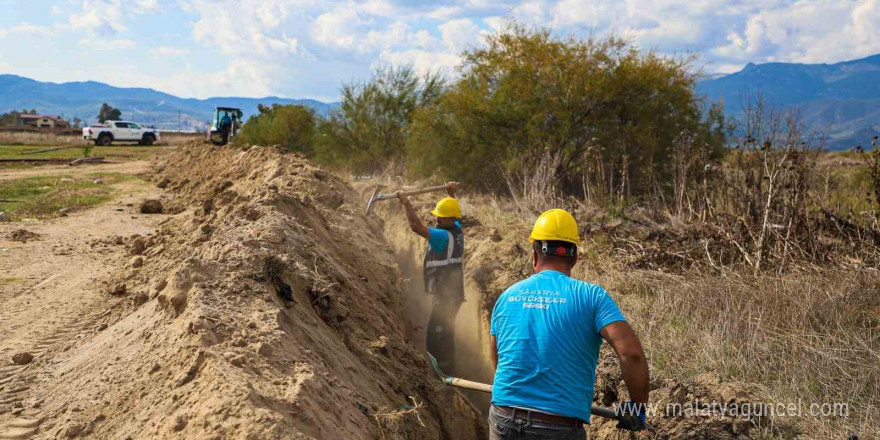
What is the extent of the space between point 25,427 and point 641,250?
26.2 feet

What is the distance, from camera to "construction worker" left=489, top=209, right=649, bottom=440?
3391 millimetres

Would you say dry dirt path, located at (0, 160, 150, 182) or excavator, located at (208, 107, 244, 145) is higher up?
excavator, located at (208, 107, 244, 145)

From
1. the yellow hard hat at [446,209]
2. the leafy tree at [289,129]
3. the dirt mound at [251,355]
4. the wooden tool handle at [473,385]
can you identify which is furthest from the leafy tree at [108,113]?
the wooden tool handle at [473,385]

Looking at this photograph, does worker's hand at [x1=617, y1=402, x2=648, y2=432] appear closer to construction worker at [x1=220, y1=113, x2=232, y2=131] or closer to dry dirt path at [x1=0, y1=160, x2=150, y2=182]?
dry dirt path at [x1=0, y1=160, x2=150, y2=182]

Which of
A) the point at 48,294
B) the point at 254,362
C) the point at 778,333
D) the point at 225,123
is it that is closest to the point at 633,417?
the point at 254,362

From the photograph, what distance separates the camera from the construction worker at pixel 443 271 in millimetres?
A: 7961

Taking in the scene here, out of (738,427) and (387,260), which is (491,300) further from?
(738,427)

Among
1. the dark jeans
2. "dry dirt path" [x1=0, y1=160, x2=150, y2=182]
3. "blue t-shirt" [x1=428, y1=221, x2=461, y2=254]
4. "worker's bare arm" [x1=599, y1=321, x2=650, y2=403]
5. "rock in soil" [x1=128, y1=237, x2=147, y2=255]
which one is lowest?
"dry dirt path" [x1=0, y1=160, x2=150, y2=182]

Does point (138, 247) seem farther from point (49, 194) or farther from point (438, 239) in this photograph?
point (49, 194)

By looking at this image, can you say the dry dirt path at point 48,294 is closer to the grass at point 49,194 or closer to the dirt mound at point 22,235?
the dirt mound at point 22,235

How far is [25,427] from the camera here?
407cm

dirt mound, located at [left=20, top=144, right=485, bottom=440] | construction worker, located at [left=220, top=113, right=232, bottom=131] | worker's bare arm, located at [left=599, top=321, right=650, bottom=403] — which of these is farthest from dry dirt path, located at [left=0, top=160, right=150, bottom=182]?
worker's bare arm, located at [left=599, top=321, right=650, bottom=403]

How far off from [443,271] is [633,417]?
4.57m

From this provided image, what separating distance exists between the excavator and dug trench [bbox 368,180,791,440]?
1573cm
